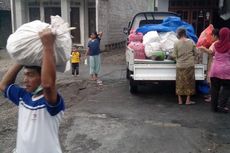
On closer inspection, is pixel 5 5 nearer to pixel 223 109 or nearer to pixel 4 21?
pixel 4 21

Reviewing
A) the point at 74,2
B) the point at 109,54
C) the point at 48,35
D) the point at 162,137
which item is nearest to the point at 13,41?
the point at 48,35

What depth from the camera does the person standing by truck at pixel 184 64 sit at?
7730 mm

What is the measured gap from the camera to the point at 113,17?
69.8 ft

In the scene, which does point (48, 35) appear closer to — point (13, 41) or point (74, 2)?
point (13, 41)

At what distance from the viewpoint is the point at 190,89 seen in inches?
308

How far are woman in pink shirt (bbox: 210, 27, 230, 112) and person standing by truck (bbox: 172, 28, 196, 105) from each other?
726mm

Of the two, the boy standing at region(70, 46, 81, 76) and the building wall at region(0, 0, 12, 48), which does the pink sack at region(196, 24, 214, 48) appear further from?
the building wall at region(0, 0, 12, 48)

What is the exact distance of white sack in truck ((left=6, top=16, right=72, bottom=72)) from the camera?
2.27 metres

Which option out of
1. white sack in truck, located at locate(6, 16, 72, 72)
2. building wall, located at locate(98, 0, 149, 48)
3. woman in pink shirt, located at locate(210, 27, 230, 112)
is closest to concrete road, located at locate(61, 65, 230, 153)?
woman in pink shirt, located at locate(210, 27, 230, 112)

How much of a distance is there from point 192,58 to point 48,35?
5.97m

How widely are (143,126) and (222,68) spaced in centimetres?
202

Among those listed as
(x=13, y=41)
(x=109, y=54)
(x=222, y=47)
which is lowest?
(x=109, y=54)

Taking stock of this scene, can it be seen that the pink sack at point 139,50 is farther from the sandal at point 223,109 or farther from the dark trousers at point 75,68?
the dark trousers at point 75,68

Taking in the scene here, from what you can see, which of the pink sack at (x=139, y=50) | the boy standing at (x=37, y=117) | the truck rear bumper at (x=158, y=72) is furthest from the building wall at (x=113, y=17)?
the boy standing at (x=37, y=117)
